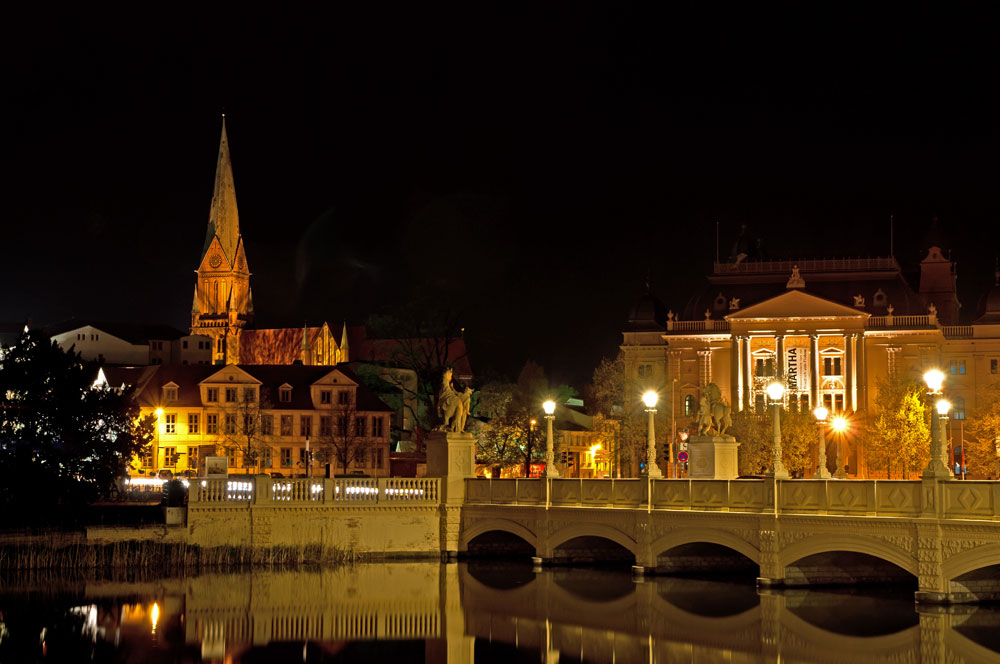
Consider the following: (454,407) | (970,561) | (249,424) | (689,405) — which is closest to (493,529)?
(454,407)

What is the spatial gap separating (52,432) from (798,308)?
237ft

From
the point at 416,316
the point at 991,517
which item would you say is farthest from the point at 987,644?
the point at 416,316

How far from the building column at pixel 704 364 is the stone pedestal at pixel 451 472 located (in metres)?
66.9

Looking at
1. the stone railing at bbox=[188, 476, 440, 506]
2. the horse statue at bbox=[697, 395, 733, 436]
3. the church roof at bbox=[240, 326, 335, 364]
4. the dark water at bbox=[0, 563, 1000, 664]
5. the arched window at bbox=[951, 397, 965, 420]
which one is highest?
the church roof at bbox=[240, 326, 335, 364]

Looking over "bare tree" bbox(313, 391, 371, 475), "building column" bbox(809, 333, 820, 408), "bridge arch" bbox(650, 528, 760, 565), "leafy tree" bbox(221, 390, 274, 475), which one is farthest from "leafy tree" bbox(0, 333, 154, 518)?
"building column" bbox(809, 333, 820, 408)

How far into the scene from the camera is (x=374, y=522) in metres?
55.8

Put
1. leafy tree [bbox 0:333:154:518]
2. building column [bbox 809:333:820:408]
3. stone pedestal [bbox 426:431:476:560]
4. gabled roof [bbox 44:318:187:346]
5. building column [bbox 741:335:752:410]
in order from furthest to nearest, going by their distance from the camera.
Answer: gabled roof [bbox 44:318:187:346], building column [bbox 741:335:752:410], building column [bbox 809:333:820:408], stone pedestal [bbox 426:431:476:560], leafy tree [bbox 0:333:154:518]

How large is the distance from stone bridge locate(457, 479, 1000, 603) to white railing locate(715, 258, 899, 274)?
2777 inches

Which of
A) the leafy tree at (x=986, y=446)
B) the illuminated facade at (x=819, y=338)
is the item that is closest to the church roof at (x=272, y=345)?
the illuminated facade at (x=819, y=338)

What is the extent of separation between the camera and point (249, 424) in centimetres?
9388

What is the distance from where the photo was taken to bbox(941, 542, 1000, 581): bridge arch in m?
36.2

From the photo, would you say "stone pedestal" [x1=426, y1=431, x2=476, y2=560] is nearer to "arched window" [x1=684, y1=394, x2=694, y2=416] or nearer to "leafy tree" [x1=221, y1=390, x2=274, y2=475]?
"leafy tree" [x1=221, y1=390, x2=274, y2=475]

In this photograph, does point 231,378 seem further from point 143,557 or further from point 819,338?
point 819,338

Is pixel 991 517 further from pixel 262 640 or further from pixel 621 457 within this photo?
pixel 621 457
